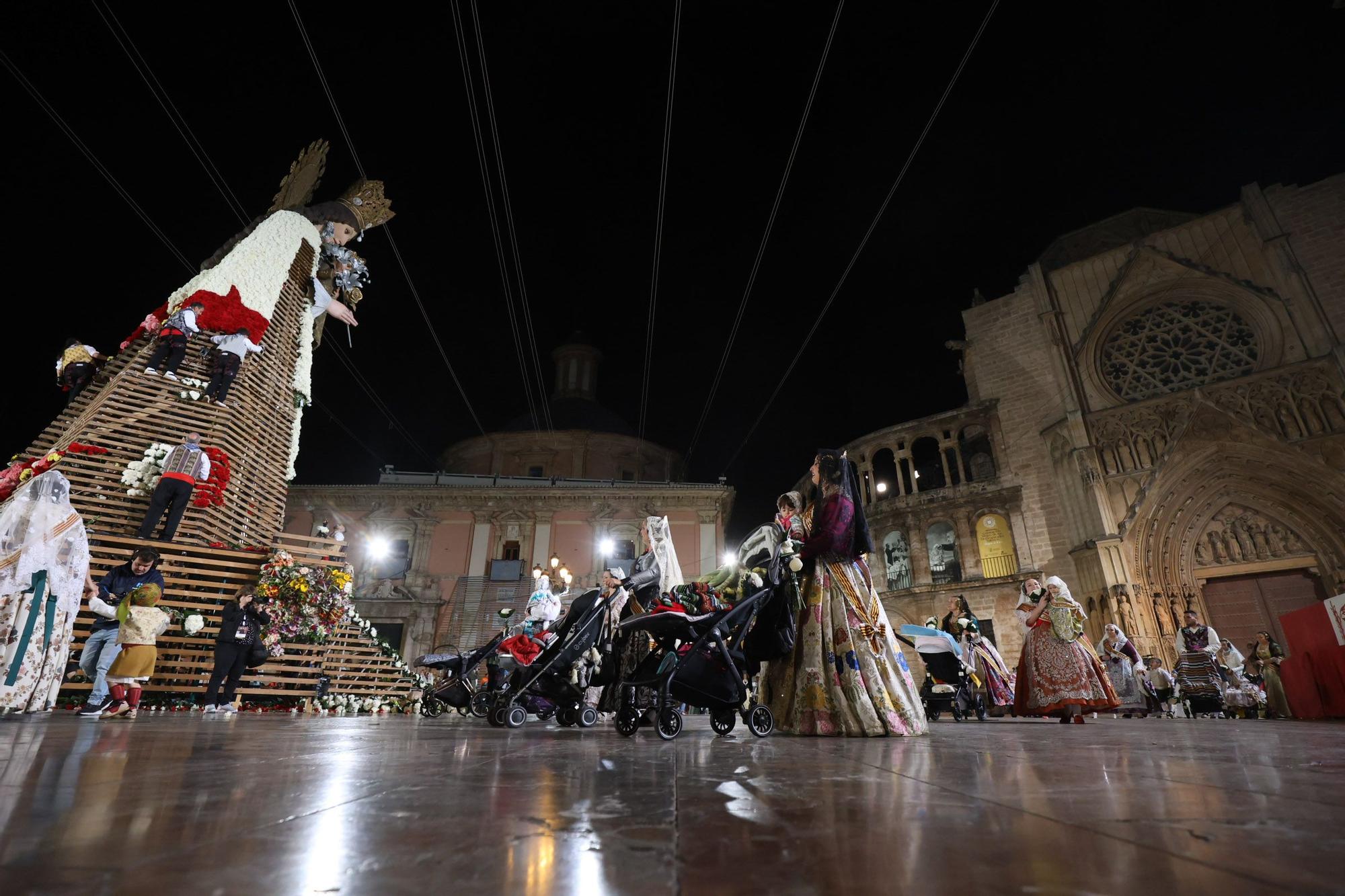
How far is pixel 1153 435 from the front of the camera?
60.0 feet

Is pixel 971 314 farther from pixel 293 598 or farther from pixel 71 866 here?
pixel 71 866

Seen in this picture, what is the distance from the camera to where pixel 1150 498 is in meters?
17.5

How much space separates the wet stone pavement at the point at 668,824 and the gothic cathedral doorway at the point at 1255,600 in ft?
64.2

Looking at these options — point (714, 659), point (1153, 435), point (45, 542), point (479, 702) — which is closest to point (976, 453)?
point (1153, 435)

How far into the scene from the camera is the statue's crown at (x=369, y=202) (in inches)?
591

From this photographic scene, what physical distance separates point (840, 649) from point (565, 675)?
3.12 meters

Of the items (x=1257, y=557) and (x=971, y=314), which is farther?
(x=971, y=314)

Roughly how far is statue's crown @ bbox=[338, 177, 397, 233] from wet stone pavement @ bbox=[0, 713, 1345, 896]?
1557 cm

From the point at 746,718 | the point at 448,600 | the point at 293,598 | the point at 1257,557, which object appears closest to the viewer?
the point at 746,718

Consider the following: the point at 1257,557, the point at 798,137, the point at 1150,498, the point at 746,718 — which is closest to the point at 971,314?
the point at 1150,498

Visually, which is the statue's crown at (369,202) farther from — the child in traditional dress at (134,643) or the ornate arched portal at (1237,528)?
the ornate arched portal at (1237,528)

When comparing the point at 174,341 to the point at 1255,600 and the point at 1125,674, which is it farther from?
the point at 1255,600

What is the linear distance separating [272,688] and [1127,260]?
26419mm

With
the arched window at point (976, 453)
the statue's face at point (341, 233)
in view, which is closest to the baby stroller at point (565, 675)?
the statue's face at point (341, 233)
